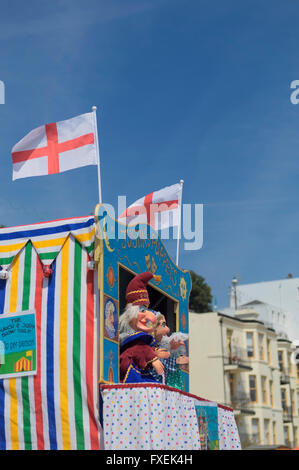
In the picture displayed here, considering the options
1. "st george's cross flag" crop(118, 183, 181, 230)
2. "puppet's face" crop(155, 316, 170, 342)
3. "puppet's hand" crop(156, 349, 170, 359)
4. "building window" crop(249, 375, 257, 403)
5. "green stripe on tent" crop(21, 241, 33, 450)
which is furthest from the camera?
"building window" crop(249, 375, 257, 403)

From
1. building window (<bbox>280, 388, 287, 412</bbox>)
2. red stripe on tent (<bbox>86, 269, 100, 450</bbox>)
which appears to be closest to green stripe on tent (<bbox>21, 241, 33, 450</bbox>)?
red stripe on tent (<bbox>86, 269, 100, 450</bbox>)

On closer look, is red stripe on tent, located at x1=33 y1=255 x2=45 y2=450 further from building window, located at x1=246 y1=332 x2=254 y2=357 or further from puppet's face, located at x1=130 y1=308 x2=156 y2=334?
building window, located at x1=246 y1=332 x2=254 y2=357

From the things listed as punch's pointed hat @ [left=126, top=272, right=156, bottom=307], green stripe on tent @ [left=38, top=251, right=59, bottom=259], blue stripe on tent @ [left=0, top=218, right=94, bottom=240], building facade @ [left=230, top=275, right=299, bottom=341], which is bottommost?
punch's pointed hat @ [left=126, top=272, right=156, bottom=307]

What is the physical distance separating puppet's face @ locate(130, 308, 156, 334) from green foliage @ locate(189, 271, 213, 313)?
3239 centimetres

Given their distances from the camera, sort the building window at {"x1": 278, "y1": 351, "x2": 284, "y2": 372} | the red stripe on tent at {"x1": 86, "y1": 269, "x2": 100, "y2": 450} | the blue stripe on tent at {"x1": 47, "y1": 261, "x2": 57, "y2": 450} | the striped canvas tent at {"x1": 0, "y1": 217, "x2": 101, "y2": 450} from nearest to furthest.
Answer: the red stripe on tent at {"x1": 86, "y1": 269, "x2": 100, "y2": 450}, the striped canvas tent at {"x1": 0, "y1": 217, "x2": 101, "y2": 450}, the blue stripe on tent at {"x1": 47, "y1": 261, "x2": 57, "y2": 450}, the building window at {"x1": 278, "y1": 351, "x2": 284, "y2": 372}

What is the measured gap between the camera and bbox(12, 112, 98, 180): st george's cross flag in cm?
968

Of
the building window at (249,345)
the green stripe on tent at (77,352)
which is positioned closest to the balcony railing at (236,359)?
the building window at (249,345)

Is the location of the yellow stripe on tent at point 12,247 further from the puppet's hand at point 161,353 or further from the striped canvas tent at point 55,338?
the puppet's hand at point 161,353

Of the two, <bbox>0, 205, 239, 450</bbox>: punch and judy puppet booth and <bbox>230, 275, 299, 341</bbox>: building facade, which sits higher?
<bbox>230, 275, 299, 341</bbox>: building facade

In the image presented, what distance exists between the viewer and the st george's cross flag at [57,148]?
9.68m

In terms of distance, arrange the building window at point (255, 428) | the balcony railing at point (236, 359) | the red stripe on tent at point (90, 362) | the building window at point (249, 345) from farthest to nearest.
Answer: the building window at point (249, 345)
the building window at point (255, 428)
the balcony railing at point (236, 359)
the red stripe on tent at point (90, 362)

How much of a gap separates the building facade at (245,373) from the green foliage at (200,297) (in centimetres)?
531

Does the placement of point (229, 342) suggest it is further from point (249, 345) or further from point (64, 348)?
point (64, 348)

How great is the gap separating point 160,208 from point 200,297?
30240 mm
